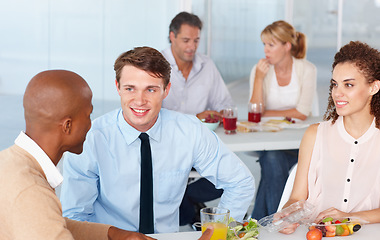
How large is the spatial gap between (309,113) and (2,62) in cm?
228

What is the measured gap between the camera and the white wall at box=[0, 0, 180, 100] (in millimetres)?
4066

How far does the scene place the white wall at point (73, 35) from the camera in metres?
4.07

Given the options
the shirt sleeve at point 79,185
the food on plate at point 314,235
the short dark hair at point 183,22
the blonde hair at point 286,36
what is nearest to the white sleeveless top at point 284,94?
the blonde hair at point 286,36

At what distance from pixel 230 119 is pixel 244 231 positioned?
1.52m

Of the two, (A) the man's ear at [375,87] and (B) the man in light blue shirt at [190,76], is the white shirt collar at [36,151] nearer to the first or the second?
(A) the man's ear at [375,87]

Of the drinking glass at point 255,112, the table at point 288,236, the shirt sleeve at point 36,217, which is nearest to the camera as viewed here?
the shirt sleeve at point 36,217

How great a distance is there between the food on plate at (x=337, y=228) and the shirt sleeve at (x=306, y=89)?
1977 millimetres

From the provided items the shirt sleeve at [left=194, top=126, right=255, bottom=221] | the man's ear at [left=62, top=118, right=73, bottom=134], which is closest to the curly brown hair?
the shirt sleeve at [left=194, top=126, right=255, bottom=221]

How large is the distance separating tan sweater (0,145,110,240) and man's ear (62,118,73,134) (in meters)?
0.15

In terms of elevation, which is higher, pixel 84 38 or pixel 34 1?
pixel 34 1

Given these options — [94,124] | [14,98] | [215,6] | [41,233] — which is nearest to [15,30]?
[14,98]

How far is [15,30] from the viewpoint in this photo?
159 inches

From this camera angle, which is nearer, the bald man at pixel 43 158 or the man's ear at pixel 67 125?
the bald man at pixel 43 158

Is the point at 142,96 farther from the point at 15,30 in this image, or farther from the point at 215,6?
the point at 215,6
